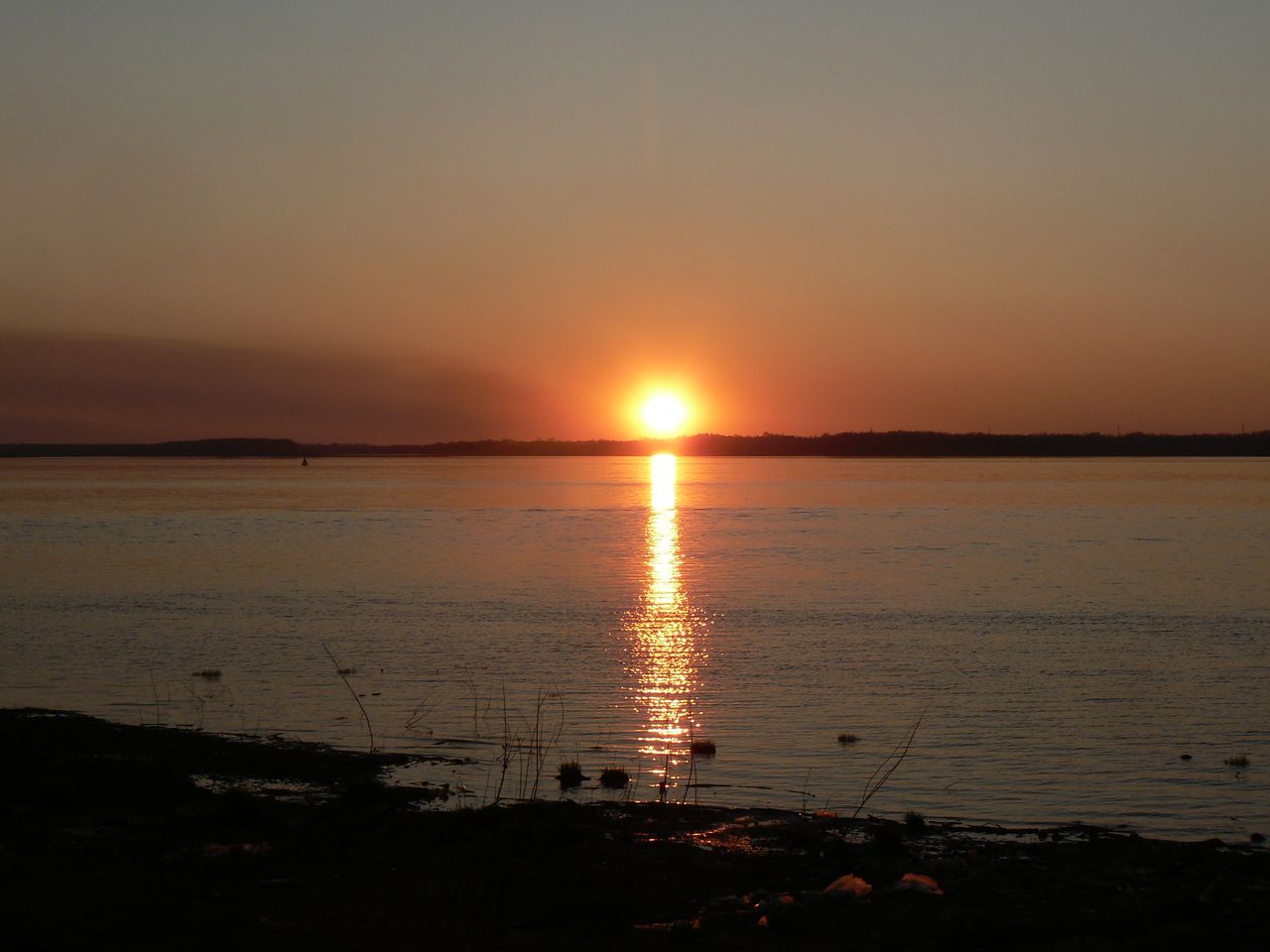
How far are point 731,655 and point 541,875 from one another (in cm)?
1680

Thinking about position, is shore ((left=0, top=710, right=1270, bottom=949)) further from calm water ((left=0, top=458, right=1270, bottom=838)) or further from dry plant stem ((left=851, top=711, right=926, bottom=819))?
calm water ((left=0, top=458, right=1270, bottom=838))

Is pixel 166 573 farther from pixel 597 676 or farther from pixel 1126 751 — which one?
pixel 1126 751

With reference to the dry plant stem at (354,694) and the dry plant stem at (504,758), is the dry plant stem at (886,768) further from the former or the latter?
the dry plant stem at (354,694)

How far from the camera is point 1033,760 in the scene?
58.7 feet

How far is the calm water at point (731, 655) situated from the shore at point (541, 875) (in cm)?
187

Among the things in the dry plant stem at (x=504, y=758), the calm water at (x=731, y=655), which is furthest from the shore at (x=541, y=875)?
the calm water at (x=731, y=655)

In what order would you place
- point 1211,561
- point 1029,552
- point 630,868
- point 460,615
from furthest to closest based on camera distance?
point 1029,552 → point 1211,561 → point 460,615 → point 630,868

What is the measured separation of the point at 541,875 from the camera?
37.6 ft

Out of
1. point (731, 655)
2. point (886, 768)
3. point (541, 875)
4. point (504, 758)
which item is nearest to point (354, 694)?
point (504, 758)

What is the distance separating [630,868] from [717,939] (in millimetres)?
2160

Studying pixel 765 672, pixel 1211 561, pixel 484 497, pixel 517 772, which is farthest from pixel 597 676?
pixel 484 497

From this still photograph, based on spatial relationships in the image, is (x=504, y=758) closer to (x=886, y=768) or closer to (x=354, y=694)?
(x=354, y=694)

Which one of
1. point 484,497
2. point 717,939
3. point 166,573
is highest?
point 484,497

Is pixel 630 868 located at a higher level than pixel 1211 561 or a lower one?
lower
